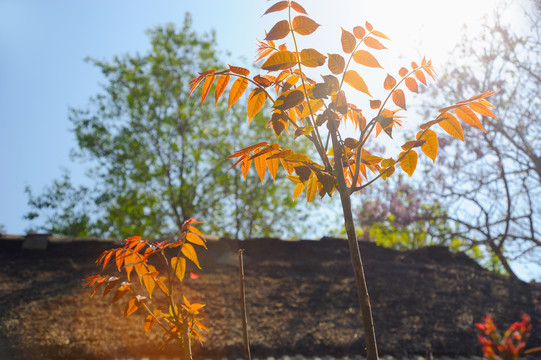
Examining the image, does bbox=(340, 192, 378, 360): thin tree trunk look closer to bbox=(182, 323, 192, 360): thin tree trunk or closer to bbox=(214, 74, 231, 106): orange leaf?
bbox=(214, 74, 231, 106): orange leaf

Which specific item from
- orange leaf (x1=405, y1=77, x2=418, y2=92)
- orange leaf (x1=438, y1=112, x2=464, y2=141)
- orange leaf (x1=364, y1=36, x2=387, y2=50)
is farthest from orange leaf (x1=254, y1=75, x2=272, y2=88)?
orange leaf (x1=438, y1=112, x2=464, y2=141)

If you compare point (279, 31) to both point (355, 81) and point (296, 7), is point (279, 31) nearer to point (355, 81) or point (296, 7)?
point (296, 7)

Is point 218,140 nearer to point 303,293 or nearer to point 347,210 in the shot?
point 303,293

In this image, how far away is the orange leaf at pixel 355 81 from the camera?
4.48ft

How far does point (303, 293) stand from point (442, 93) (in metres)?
6.78

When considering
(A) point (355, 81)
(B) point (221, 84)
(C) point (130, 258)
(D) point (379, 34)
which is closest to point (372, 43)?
(D) point (379, 34)

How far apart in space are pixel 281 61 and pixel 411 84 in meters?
0.48

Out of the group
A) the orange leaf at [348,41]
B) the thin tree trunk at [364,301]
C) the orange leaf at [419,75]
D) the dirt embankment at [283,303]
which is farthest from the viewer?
the dirt embankment at [283,303]

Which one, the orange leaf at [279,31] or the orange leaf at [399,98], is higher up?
the orange leaf at [279,31]

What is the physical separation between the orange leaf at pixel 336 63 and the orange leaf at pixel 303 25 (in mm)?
111

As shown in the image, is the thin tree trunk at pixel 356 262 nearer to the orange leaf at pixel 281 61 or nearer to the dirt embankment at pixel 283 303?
the orange leaf at pixel 281 61

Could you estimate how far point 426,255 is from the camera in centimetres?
732

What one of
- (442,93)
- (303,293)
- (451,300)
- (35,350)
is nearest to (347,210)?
(35,350)

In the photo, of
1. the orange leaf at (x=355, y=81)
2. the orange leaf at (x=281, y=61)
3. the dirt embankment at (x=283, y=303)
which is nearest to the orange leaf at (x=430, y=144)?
the orange leaf at (x=355, y=81)
